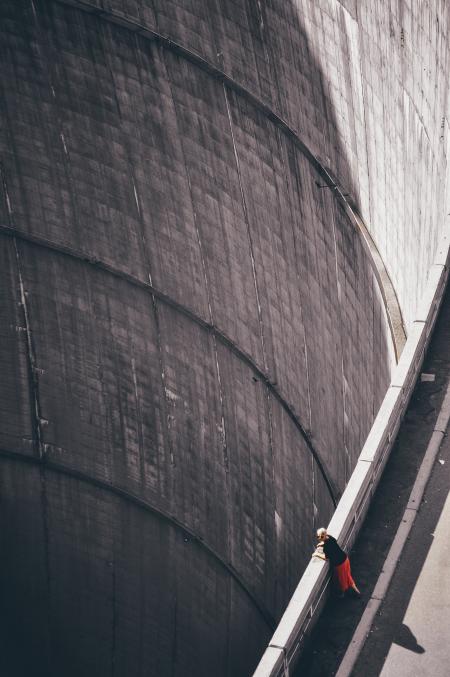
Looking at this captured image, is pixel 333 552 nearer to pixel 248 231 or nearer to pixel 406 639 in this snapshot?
pixel 406 639

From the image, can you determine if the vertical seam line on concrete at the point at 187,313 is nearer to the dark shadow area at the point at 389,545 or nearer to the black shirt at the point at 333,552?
the dark shadow area at the point at 389,545

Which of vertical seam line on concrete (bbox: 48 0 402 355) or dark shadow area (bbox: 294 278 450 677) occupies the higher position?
vertical seam line on concrete (bbox: 48 0 402 355)

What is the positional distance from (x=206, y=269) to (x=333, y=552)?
35.9 ft

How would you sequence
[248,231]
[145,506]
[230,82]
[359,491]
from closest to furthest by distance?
[359,491], [230,82], [248,231], [145,506]

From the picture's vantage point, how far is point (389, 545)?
10844mm

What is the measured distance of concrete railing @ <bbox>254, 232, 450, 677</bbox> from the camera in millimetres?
9297

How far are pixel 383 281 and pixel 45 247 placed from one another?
24.1 ft

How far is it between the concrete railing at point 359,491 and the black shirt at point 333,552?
10 centimetres

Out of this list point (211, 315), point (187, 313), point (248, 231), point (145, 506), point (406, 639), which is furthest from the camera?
point (145, 506)

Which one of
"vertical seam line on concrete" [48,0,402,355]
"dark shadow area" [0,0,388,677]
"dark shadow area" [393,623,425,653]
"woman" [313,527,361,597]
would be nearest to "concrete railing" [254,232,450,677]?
"woman" [313,527,361,597]

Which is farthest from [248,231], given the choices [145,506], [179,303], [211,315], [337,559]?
[337,559]

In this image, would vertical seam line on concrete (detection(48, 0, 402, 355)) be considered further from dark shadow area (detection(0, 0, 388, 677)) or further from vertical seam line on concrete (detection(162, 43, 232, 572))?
vertical seam line on concrete (detection(162, 43, 232, 572))

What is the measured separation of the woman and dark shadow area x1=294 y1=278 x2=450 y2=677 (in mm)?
249

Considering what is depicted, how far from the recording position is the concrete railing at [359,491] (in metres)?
9.30
